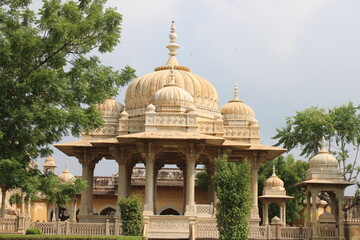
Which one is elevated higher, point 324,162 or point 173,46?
point 173,46

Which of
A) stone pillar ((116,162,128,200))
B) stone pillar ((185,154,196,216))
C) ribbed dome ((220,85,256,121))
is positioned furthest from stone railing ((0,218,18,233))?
ribbed dome ((220,85,256,121))

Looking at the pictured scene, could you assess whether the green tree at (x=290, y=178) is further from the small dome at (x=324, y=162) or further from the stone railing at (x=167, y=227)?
the stone railing at (x=167, y=227)

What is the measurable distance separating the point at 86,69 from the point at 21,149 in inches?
104

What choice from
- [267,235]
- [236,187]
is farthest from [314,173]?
[236,187]

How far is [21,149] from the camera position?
15.6 metres

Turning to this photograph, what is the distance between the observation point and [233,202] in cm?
1923

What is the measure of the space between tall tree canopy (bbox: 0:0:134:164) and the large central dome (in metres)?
11.7

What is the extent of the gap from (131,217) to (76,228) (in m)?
2.27

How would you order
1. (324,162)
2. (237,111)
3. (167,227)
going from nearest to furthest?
(167,227) < (324,162) < (237,111)

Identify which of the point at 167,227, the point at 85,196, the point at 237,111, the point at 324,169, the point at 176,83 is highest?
the point at 176,83

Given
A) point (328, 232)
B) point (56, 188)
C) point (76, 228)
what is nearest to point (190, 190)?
point (76, 228)

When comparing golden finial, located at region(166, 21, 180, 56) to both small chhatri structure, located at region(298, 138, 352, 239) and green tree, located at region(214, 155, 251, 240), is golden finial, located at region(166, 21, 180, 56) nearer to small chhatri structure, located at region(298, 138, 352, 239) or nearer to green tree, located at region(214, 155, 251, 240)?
small chhatri structure, located at region(298, 138, 352, 239)

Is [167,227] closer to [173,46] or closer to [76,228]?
[76,228]

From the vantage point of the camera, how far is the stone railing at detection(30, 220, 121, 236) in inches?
839
